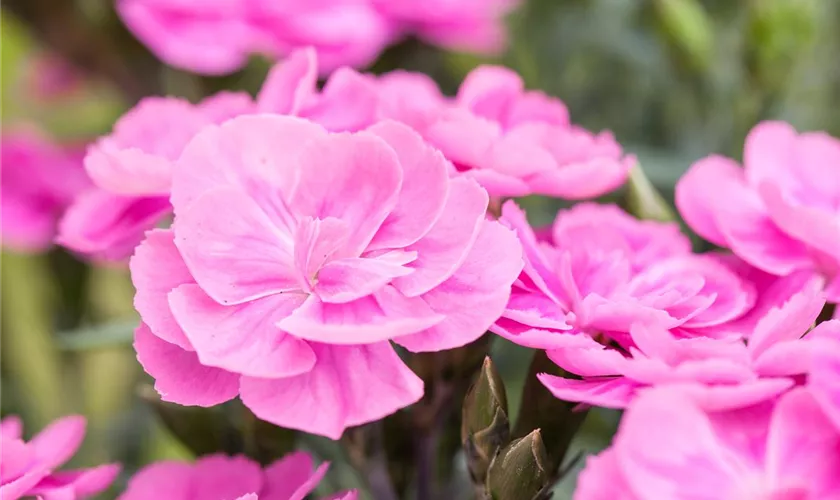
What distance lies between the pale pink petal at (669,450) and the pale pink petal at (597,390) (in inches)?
1.0

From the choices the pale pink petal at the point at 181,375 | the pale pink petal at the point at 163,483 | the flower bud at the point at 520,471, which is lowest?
the pale pink petal at the point at 163,483

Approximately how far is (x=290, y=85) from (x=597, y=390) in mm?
229

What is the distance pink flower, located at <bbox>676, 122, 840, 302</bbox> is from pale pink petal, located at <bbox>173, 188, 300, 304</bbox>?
0.71ft

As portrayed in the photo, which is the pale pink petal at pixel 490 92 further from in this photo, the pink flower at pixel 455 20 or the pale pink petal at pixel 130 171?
the pink flower at pixel 455 20

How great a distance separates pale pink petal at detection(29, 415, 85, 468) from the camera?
43 cm

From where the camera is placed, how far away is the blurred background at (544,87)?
758 millimetres

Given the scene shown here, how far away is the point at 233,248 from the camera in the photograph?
392 millimetres

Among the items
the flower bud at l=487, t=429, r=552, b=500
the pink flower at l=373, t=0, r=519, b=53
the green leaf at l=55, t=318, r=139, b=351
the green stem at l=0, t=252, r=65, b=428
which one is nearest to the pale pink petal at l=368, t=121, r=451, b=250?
the flower bud at l=487, t=429, r=552, b=500

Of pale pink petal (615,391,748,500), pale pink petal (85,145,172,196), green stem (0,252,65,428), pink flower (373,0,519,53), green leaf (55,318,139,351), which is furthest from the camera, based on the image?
green stem (0,252,65,428)

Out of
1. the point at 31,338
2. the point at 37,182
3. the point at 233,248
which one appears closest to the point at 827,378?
the point at 233,248

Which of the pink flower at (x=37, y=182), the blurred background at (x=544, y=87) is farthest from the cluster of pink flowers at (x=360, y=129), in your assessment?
the pink flower at (x=37, y=182)

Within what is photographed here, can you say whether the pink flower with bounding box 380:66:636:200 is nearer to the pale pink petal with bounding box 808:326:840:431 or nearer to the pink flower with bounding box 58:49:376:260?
the pink flower with bounding box 58:49:376:260

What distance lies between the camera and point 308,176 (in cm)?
41

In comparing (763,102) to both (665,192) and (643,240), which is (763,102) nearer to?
(665,192)
